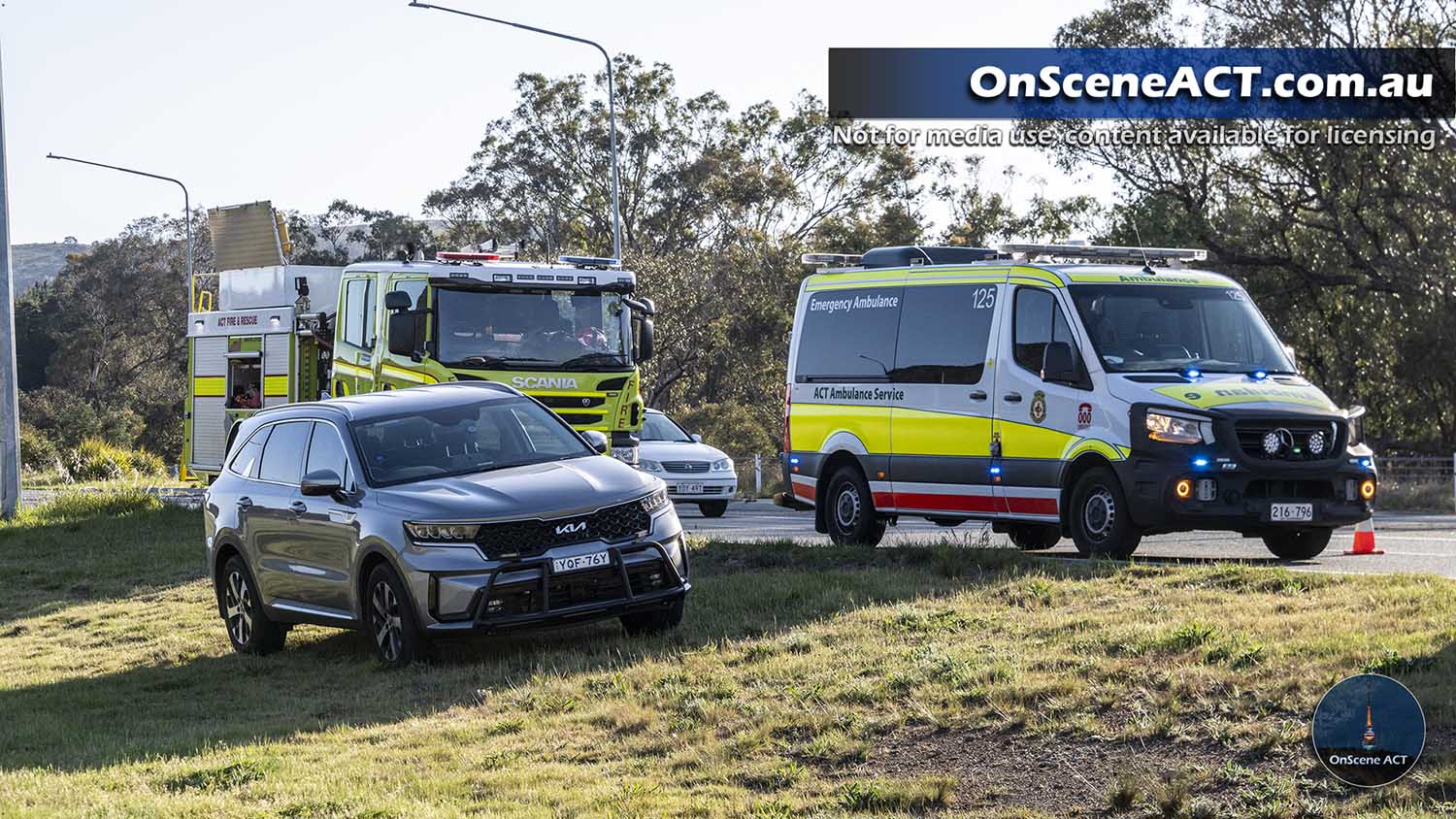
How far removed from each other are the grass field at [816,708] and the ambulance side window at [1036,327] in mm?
2011

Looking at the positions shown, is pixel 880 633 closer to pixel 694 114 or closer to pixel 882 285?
pixel 882 285

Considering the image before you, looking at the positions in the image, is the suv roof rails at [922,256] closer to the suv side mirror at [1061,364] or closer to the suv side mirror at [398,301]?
the suv side mirror at [1061,364]

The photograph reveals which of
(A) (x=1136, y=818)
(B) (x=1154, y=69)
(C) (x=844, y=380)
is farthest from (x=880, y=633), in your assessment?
(B) (x=1154, y=69)

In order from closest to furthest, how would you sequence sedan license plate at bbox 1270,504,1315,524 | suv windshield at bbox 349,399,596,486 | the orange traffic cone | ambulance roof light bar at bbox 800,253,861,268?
suv windshield at bbox 349,399,596,486
sedan license plate at bbox 1270,504,1315,524
the orange traffic cone
ambulance roof light bar at bbox 800,253,861,268

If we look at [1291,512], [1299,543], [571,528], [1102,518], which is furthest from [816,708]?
[1299,543]

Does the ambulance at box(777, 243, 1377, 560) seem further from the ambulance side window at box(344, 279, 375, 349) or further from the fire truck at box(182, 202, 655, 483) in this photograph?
the ambulance side window at box(344, 279, 375, 349)

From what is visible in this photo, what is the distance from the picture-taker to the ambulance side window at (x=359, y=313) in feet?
66.6

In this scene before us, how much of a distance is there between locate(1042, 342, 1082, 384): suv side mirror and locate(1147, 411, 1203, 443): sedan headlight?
2.94ft

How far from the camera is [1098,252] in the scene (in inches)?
660

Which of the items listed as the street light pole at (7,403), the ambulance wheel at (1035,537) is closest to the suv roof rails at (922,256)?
the ambulance wheel at (1035,537)

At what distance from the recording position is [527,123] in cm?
5975

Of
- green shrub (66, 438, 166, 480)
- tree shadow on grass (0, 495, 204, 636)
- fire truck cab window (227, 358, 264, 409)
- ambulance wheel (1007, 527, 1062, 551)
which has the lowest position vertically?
green shrub (66, 438, 166, 480)

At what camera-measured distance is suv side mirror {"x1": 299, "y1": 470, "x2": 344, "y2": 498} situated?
12.4 metres

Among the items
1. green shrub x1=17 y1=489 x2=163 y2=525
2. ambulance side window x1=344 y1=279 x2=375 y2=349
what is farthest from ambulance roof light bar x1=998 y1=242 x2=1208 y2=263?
green shrub x1=17 y1=489 x2=163 y2=525
